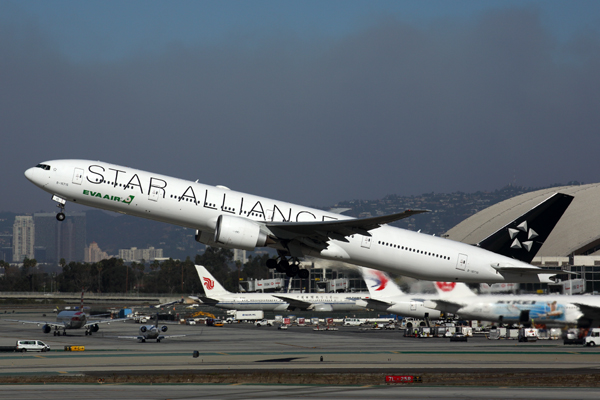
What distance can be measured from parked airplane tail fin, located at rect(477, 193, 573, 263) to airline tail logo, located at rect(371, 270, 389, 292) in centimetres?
2107

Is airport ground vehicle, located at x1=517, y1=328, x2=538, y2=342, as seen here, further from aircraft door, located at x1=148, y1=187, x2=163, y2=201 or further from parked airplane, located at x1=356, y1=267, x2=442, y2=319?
aircraft door, located at x1=148, y1=187, x2=163, y2=201

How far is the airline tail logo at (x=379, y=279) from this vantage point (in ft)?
231

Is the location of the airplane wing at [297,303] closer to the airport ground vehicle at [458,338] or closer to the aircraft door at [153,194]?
the airport ground vehicle at [458,338]

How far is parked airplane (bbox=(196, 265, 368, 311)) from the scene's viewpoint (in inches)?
3787

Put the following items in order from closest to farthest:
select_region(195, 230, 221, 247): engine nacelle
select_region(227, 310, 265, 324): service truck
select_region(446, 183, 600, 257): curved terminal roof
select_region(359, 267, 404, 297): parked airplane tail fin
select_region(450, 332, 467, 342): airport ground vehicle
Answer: select_region(195, 230, 221, 247): engine nacelle
select_region(450, 332, 467, 342): airport ground vehicle
select_region(359, 267, 404, 297): parked airplane tail fin
select_region(227, 310, 265, 324): service truck
select_region(446, 183, 600, 257): curved terminal roof

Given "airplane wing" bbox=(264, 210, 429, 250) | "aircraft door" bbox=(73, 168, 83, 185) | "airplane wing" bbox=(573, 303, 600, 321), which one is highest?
"aircraft door" bbox=(73, 168, 83, 185)

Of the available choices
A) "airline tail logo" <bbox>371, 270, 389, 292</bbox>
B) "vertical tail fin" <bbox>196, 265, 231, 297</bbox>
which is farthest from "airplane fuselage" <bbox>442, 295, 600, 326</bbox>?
"vertical tail fin" <bbox>196, 265, 231, 297</bbox>

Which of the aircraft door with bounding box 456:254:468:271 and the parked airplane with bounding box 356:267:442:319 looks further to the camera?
the parked airplane with bounding box 356:267:442:319

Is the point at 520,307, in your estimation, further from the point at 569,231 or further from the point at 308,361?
the point at 569,231

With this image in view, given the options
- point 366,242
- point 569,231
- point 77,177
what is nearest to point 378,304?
point 366,242

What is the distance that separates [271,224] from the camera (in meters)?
40.9

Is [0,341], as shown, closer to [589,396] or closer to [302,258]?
[302,258]

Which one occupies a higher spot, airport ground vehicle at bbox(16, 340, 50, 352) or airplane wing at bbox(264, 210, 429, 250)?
airplane wing at bbox(264, 210, 429, 250)

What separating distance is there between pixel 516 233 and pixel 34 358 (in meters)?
37.7
